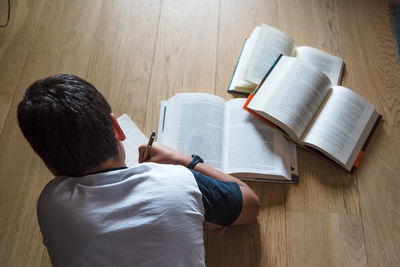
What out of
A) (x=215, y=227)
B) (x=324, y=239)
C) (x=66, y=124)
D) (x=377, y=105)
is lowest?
(x=324, y=239)

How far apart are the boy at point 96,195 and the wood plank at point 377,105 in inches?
24.9

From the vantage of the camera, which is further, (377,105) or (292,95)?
(377,105)

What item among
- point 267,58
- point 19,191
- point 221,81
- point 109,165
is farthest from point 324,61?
point 19,191

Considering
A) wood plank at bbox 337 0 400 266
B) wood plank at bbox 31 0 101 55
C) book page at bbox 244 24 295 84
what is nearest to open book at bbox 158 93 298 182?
book page at bbox 244 24 295 84

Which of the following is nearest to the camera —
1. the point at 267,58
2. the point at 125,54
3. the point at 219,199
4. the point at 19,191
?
the point at 219,199

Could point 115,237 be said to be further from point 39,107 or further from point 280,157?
point 280,157

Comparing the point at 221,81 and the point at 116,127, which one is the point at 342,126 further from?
the point at 116,127

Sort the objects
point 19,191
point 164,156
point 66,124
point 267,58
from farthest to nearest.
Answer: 1. point 267,58
2. point 19,191
3. point 164,156
4. point 66,124

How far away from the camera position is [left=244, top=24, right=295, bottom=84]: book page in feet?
3.24

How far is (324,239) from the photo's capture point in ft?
2.79

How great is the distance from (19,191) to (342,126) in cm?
104

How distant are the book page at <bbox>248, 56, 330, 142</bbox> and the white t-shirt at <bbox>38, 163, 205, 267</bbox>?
0.47 metres

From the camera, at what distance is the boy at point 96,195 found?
473 mm

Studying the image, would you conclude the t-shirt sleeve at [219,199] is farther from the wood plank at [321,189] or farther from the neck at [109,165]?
the wood plank at [321,189]
